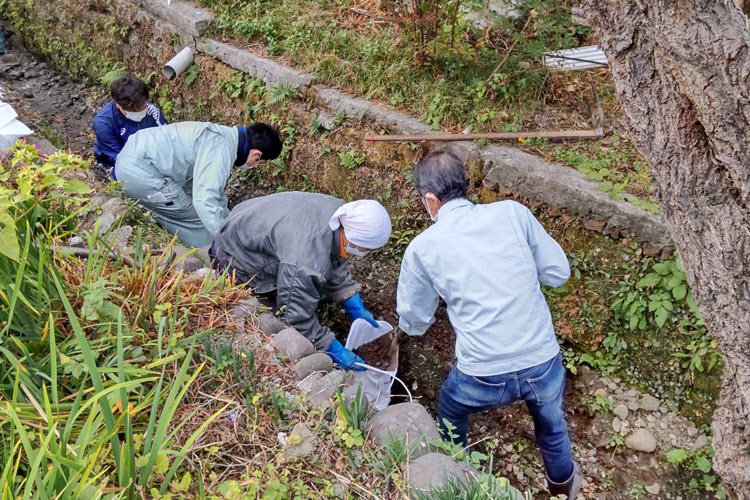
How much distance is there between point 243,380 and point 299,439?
40 centimetres

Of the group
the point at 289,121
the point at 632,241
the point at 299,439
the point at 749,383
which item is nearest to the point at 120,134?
the point at 289,121

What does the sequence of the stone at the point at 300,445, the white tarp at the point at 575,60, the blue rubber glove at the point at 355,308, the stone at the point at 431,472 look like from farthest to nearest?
the white tarp at the point at 575,60 → the blue rubber glove at the point at 355,308 → the stone at the point at 300,445 → the stone at the point at 431,472

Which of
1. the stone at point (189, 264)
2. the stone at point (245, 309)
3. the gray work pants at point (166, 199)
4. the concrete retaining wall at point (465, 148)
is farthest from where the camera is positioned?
the gray work pants at point (166, 199)

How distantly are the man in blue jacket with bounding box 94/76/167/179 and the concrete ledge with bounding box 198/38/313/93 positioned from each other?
43.6 inches

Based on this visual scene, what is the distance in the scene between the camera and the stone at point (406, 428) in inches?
86.0

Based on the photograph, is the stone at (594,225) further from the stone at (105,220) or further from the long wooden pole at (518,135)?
the stone at (105,220)

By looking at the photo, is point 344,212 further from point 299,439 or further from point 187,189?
point 187,189

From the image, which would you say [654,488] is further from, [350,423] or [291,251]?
[291,251]

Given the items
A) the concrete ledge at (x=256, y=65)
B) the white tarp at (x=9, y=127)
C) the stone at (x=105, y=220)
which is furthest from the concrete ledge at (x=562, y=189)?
the white tarp at (x=9, y=127)

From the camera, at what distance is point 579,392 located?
11.9 ft

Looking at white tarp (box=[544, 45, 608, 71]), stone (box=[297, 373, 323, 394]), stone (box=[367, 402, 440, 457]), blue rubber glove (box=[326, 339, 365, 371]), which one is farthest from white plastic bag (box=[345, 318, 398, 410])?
white tarp (box=[544, 45, 608, 71])

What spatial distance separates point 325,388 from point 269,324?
1.95ft

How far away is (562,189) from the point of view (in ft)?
12.3

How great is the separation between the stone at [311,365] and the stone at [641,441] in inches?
75.9
